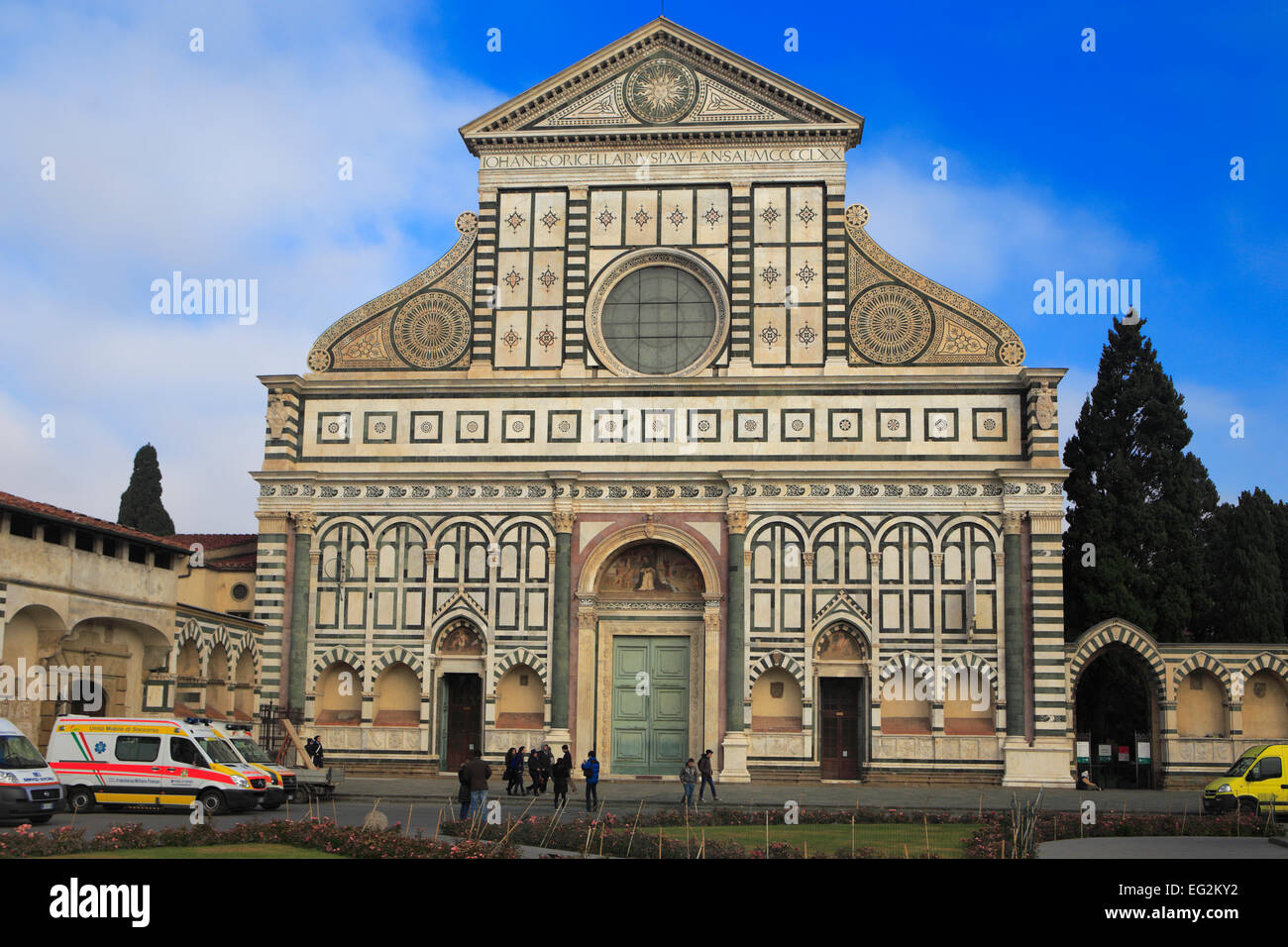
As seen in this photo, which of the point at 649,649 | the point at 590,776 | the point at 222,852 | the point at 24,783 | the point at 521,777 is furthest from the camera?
the point at 649,649

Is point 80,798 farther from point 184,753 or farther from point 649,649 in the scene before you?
point 649,649

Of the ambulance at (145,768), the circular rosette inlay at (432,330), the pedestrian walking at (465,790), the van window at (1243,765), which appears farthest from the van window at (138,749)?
the van window at (1243,765)

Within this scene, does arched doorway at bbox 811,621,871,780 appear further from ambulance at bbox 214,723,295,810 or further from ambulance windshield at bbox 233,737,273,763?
ambulance windshield at bbox 233,737,273,763

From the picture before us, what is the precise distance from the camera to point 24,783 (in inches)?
842

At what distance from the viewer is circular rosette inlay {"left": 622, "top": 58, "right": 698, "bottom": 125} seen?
37.8 m

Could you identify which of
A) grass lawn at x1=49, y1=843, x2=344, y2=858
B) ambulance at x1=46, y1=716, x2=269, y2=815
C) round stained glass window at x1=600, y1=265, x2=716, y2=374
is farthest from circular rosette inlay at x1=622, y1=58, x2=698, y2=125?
grass lawn at x1=49, y1=843, x2=344, y2=858

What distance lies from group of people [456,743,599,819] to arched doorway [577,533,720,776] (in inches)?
95.5

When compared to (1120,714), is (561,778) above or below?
below

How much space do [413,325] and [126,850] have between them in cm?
2223

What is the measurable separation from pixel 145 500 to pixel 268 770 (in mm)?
27986

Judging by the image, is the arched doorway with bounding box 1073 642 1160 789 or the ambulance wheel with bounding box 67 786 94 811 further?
the arched doorway with bounding box 1073 642 1160 789

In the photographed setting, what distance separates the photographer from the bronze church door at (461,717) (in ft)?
119

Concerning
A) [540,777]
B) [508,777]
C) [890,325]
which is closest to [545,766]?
[540,777]
